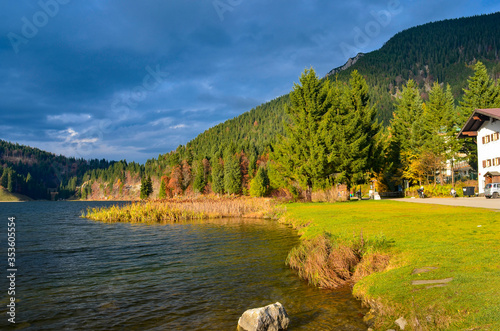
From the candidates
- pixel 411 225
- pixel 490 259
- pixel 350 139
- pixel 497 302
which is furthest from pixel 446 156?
pixel 497 302

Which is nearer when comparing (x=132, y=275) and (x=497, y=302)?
(x=497, y=302)

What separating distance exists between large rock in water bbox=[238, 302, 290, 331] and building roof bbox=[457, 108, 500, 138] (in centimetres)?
4645

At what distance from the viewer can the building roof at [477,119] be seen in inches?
1652

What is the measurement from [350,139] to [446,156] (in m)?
23.0

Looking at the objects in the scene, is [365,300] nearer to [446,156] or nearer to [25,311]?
[25,311]

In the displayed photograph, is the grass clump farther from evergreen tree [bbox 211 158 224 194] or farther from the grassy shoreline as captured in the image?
evergreen tree [bbox 211 158 224 194]

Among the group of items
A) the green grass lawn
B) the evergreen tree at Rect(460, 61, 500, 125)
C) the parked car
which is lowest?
the green grass lawn

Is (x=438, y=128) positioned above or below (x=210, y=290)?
above

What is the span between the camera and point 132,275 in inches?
499

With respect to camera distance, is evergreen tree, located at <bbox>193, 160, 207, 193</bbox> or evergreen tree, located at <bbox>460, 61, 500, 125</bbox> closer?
evergreen tree, located at <bbox>460, 61, 500, 125</bbox>

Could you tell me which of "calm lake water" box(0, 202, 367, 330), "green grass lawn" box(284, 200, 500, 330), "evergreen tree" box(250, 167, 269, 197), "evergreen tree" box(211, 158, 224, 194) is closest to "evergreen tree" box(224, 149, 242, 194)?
"evergreen tree" box(211, 158, 224, 194)

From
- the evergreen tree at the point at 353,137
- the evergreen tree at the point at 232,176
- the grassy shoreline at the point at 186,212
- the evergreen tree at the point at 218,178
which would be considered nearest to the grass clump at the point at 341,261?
the grassy shoreline at the point at 186,212

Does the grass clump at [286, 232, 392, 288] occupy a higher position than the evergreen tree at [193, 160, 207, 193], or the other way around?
the evergreen tree at [193, 160, 207, 193]

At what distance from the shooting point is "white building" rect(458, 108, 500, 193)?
43.0 metres
